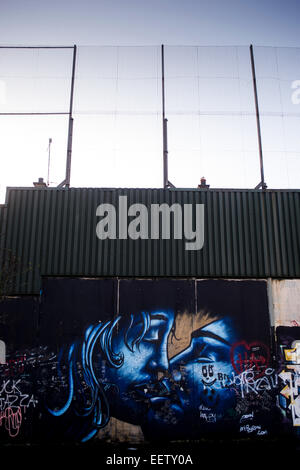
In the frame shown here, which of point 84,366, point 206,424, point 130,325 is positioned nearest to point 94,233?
point 130,325

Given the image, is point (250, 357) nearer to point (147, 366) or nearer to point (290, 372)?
point (290, 372)

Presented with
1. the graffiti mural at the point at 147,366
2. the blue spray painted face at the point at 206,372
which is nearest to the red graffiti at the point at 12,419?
the graffiti mural at the point at 147,366

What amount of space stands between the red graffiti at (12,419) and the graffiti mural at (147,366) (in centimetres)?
2

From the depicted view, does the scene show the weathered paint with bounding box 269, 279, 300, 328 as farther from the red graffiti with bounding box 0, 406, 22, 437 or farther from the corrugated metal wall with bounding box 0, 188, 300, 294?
the red graffiti with bounding box 0, 406, 22, 437

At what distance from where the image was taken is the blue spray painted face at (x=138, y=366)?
9.52 m

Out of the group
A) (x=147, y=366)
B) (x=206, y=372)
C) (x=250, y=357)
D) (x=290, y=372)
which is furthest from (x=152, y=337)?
(x=290, y=372)

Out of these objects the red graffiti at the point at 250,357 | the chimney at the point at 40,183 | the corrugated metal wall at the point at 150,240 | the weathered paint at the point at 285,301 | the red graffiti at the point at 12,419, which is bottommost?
the red graffiti at the point at 12,419

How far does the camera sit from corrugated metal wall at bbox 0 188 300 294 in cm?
1041

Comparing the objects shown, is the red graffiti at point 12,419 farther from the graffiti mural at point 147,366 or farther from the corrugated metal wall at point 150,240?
the corrugated metal wall at point 150,240

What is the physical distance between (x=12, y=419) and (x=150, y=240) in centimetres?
616

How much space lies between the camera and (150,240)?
1067cm

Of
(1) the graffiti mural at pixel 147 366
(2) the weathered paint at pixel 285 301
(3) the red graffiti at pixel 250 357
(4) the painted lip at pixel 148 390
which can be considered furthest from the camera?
(2) the weathered paint at pixel 285 301

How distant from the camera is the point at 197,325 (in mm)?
10008

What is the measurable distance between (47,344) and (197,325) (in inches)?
167
